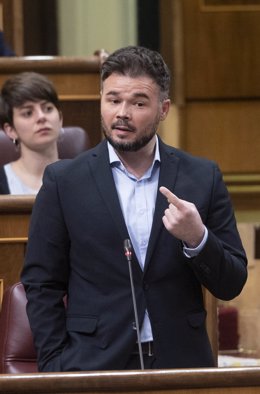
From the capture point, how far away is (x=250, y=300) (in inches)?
121

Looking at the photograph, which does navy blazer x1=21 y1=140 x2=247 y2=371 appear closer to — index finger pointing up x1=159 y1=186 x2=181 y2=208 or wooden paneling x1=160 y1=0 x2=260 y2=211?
index finger pointing up x1=159 y1=186 x2=181 y2=208

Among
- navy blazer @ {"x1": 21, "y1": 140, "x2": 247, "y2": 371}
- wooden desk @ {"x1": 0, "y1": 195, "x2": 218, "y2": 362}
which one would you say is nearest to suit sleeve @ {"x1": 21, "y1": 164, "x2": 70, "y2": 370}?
navy blazer @ {"x1": 21, "y1": 140, "x2": 247, "y2": 371}

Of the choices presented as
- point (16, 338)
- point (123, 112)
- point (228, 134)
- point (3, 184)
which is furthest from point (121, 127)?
point (228, 134)

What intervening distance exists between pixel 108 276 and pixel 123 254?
0.14 ft

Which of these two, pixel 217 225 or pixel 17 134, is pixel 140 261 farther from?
pixel 17 134

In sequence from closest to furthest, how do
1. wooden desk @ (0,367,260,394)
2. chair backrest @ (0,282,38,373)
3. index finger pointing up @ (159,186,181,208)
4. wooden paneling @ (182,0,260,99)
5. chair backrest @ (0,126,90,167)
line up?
wooden desk @ (0,367,260,394) < index finger pointing up @ (159,186,181,208) < chair backrest @ (0,282,38,373) < chair backrest @ (0,126,90,167) < wooden paneling @ (182,0,260,99)

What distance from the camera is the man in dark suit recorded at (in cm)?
167

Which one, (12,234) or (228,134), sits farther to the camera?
(228,134)

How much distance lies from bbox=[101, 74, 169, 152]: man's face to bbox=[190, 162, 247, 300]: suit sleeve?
0.14 m

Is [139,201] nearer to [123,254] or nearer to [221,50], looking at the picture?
[123,254]

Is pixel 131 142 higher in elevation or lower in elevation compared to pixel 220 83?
lower

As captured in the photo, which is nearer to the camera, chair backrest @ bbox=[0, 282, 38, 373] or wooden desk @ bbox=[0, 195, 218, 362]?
chair backrest @ bbox=[0, 282, 38, 373]

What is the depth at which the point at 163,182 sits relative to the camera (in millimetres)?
1719

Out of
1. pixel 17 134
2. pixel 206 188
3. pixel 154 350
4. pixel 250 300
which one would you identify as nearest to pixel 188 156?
pixel 206 188
